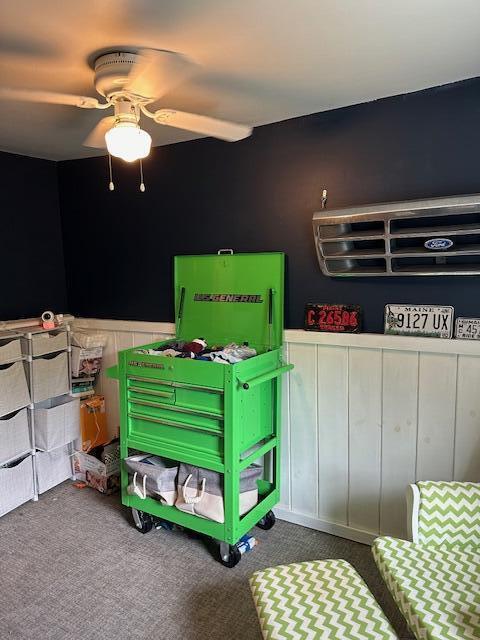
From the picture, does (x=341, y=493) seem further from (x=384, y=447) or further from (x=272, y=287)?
(x=272, y=287)

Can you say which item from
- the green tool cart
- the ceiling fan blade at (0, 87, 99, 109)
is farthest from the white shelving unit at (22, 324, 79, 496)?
the ceiling fan blade at (0, 87, 99, 109)

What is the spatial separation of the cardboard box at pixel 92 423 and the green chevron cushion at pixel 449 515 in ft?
7.23

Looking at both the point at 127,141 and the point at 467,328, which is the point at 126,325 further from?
the point at 467,328

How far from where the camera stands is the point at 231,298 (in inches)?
104

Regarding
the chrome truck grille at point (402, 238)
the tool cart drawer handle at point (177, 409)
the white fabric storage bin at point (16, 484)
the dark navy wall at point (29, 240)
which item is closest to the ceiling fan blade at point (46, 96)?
the chrome truck grille at point (402, 238)

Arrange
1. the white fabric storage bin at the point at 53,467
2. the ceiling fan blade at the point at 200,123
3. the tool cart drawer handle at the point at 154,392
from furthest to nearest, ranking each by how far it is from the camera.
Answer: the white fabric storage bin at the point at 53,467 → the tool cart drawer handle at the point at 154,392 → the ceiling fan blade at the point at 200,123

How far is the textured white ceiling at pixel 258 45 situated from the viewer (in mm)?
1350

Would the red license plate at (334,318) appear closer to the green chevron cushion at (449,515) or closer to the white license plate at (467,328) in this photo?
the white license plate at (467,328)

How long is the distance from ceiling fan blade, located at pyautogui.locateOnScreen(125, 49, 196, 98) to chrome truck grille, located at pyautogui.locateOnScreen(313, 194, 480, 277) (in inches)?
34.5

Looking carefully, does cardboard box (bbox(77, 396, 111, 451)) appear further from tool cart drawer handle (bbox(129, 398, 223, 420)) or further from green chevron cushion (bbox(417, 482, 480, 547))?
green chevron cushion (bbox(417, 482, 480, 547))

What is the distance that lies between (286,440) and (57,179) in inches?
95.2

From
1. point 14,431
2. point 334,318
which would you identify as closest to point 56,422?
point 14,431

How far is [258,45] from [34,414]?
7.89ft

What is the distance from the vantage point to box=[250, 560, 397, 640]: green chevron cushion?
4.50ft
